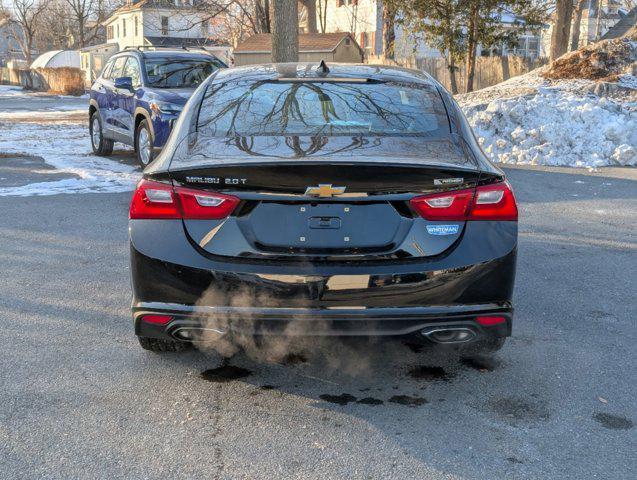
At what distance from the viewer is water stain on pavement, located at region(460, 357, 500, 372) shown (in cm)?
442

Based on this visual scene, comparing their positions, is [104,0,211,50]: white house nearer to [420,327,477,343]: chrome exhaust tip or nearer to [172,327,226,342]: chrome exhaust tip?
[172,327,226,342]: chrome exhaust tip

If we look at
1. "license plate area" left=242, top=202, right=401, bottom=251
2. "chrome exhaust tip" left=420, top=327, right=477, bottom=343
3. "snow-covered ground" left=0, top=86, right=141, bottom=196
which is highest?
"license plate area" left=242, top=202, right=401, bottom=251

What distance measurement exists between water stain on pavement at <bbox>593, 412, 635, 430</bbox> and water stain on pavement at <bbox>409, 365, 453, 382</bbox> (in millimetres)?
807

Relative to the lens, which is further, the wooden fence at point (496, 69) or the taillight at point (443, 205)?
the wooden fence at point (496, 69)

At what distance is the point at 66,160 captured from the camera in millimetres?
13805

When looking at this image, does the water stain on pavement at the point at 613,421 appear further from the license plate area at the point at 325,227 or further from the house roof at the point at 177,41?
the house roof at the point at 177,41

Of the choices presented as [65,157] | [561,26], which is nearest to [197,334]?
[65,157]

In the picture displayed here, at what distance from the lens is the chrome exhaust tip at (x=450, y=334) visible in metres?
3.77

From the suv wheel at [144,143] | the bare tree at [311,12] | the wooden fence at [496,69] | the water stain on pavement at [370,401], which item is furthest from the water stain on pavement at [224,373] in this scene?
the bare tree at [311,12]

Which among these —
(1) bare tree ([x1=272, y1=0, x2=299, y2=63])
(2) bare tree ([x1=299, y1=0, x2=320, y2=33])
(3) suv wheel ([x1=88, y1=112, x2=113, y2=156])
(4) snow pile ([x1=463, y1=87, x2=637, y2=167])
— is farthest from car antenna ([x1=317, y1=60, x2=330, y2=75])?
(2) bare tree ([x1=299, y1=0, x2=320, y2=33])

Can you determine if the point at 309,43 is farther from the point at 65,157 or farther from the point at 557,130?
the point at 557,130

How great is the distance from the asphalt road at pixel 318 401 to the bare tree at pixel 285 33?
8.85 m

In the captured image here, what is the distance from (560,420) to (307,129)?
76.5 inches

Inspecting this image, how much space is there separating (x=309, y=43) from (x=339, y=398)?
36.0 meters
